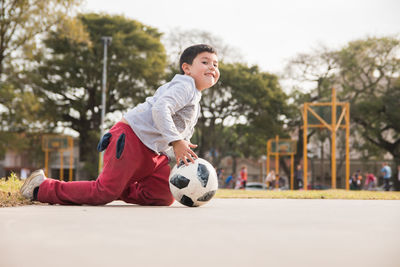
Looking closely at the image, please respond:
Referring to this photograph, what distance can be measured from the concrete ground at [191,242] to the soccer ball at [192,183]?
3.65 ft

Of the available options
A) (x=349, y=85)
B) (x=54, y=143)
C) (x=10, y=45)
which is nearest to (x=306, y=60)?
(x=349, y=85)

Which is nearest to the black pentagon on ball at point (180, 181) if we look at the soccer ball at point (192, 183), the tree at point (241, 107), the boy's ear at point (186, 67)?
the soccer ball at point (192, 183)

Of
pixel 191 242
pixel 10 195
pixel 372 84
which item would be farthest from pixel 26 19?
pixel 372 84

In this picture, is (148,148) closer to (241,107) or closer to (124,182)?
(124,182)

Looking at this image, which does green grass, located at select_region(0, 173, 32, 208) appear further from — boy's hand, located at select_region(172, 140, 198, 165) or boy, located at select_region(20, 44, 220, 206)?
boy's hand, located at select_region(172, 140, 198, 165)

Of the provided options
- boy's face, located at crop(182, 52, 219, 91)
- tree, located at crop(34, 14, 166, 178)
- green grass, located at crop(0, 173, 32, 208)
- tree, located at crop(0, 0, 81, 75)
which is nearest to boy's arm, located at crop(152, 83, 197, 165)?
boy's face, located at crop(182, 52, 219, 91)

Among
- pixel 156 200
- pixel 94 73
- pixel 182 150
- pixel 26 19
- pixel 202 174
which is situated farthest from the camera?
pixel 94 73

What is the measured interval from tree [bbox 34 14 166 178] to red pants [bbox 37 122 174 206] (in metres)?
24.4

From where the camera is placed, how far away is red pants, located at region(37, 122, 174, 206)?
4.18m

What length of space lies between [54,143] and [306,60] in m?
17.5

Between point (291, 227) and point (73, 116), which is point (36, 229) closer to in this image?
point (291, 227)

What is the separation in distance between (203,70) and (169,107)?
615mm

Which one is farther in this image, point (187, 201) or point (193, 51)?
point (193, 51)

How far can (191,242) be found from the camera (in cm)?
204
